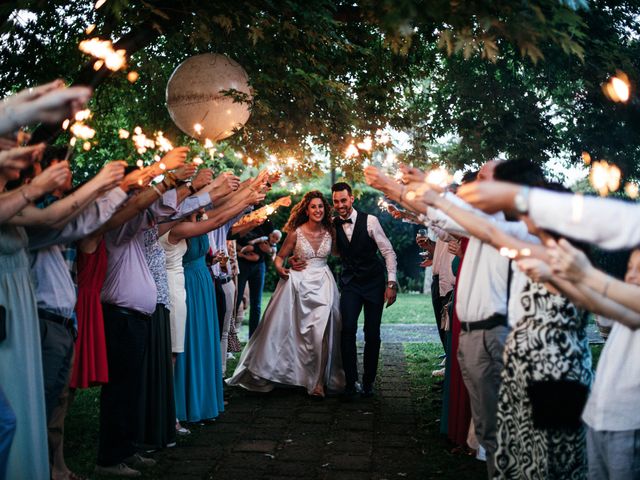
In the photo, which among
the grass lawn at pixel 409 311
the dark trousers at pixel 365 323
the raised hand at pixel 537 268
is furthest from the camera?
the grass lawn at pixel 409 311

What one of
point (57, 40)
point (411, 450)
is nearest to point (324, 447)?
point (411, 450)

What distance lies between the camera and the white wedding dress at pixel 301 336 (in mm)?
9143

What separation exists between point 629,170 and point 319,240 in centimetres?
443

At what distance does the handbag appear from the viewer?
12.5 ft

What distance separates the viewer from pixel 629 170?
10273 mm

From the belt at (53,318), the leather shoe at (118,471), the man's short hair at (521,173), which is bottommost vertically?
the leather shoe at (118,471)

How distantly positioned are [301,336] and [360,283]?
3.30ft

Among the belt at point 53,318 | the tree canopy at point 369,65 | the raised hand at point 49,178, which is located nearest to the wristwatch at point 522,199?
the tree canopy at point 369,65

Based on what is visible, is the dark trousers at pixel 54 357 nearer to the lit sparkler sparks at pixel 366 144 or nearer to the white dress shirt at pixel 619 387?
the white dress shirt at pixel 619 387

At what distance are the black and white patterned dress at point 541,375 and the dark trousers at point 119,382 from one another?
2.95 meters

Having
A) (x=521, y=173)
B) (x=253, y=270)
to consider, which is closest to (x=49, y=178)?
(x=521, y=173)

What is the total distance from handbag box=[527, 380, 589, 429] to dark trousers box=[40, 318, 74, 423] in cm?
286

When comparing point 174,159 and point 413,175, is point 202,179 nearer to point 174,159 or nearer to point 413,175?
point 174,159

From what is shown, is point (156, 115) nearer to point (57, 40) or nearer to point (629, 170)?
point (57, 40)
